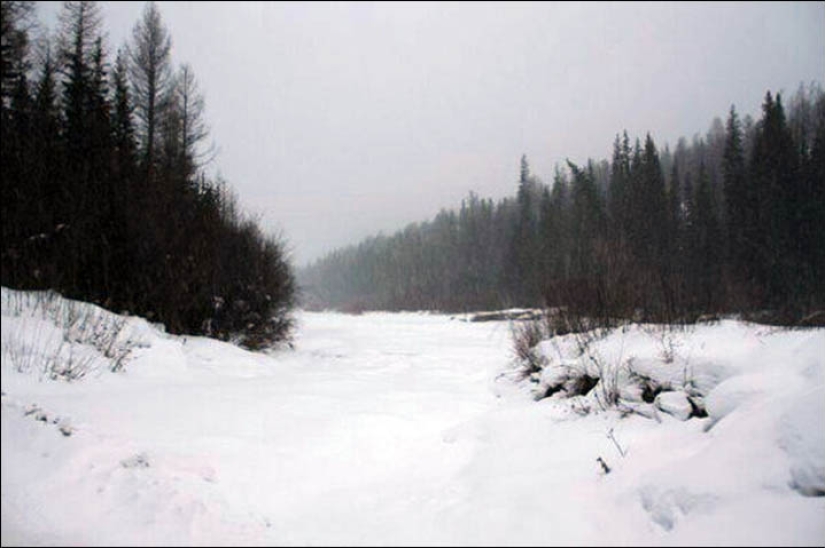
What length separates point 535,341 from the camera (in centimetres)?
877

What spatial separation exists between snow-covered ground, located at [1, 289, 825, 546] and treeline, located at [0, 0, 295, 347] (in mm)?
816

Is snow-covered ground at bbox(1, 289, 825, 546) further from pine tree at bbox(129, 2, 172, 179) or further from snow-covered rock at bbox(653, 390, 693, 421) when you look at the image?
pine tree at bbox(129, 2, 172, 179)

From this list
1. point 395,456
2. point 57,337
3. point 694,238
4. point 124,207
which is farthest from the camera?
point 694,238

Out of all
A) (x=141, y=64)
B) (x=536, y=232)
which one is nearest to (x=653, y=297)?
(x=141, y=64)

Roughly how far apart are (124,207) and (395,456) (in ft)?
22.1

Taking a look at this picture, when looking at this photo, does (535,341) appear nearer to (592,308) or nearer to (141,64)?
(592,308)

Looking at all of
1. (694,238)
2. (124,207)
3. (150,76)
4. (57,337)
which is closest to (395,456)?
(57,337)

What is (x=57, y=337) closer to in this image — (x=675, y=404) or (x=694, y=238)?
(x=675, y=404)

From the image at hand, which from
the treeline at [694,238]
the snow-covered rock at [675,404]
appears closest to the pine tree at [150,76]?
the treeline at [694,238]

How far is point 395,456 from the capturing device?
12.0ft

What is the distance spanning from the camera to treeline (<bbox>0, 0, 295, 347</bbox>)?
3539 mm

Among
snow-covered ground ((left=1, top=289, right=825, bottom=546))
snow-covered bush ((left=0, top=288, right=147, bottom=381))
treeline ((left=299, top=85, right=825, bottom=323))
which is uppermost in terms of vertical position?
treeline ((left=299, top=85, right=825, bottom=323))

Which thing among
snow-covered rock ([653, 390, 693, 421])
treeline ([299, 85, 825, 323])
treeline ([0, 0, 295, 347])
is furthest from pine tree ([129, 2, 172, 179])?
snow-covered rock ([653, 390, 693, 421])

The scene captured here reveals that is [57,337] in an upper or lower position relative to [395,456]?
upper
